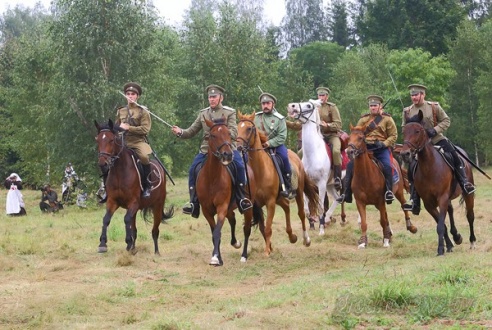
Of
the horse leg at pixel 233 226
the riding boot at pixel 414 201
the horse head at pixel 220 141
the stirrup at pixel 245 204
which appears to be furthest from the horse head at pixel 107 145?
the riding boot at pixel 414 201

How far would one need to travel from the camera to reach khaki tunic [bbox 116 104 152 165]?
1541 centimetres

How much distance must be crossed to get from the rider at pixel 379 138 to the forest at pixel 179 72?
4.42ft

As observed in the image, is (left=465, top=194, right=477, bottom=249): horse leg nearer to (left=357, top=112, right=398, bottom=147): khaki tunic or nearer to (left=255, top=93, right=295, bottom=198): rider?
(left=357, top=112, right=398, bottom=147): khaki tunic

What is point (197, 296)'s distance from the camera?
10883mm

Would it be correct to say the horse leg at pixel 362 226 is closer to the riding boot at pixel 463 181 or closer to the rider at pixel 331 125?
the riding boot at pixel 463 181

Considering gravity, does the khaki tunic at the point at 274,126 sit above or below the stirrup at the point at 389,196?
above

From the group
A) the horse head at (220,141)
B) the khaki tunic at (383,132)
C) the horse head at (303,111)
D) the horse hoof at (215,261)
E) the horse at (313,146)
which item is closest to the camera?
the horse head at (220,141)

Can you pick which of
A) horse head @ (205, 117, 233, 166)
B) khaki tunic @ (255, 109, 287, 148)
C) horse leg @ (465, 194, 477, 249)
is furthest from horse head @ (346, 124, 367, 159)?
horse head @ (205, 117, 233, 166)

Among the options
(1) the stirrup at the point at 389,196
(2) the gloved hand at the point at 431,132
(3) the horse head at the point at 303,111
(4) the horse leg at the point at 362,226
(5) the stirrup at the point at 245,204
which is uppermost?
(3) the horse head at the point at 303,111

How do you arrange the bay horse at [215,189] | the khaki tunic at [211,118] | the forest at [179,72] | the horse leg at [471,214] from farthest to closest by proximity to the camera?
the forest at [179,72] → the horse leg at [471,214] → the khaki tunic at [211,118] → the bay horse at [215,189]

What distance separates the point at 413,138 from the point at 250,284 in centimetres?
412

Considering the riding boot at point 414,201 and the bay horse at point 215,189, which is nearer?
the bay horse at point 215,189

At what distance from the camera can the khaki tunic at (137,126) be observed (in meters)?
15.4

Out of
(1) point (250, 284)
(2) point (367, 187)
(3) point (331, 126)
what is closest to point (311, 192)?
(2) point (367, 187)
